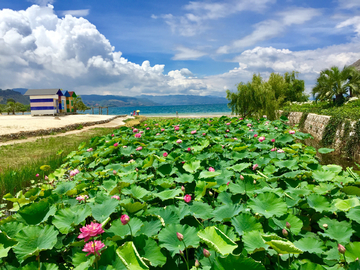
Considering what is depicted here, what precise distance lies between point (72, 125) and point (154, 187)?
50.3ft

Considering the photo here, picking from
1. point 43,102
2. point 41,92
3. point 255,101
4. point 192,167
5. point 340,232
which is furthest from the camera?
point 41,92

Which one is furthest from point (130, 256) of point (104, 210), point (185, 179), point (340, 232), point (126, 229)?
point (340, 232)

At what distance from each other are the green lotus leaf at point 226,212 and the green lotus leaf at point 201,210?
0.04 m

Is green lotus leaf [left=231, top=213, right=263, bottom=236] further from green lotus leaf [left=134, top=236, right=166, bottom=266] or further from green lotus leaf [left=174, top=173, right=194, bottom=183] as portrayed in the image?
green lotus leaf [left=174, top=173, right=194, bottom=183]

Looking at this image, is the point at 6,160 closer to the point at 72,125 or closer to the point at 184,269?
the point at 184,269

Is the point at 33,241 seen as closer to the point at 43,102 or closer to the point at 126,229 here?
the point at 126,229

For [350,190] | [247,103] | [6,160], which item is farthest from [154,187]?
[247,103]

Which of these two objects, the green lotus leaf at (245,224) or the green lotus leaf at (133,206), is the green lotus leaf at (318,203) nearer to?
the green lotus leaf at (245,224)

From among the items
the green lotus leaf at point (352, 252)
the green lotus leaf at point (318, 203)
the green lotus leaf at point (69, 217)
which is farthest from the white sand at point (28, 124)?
the green lotus leaf at point (352, 252)

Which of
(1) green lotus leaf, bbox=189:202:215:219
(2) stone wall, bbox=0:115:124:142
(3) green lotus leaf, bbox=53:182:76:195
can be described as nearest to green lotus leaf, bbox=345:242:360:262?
(1) green lotus leaf, bbox=189:202:215:219

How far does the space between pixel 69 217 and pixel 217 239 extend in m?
0.99

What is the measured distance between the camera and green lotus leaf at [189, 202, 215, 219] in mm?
1395

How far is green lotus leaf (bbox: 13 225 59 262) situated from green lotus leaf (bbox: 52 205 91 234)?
90 millimetres

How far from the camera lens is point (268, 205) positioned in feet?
4.54
